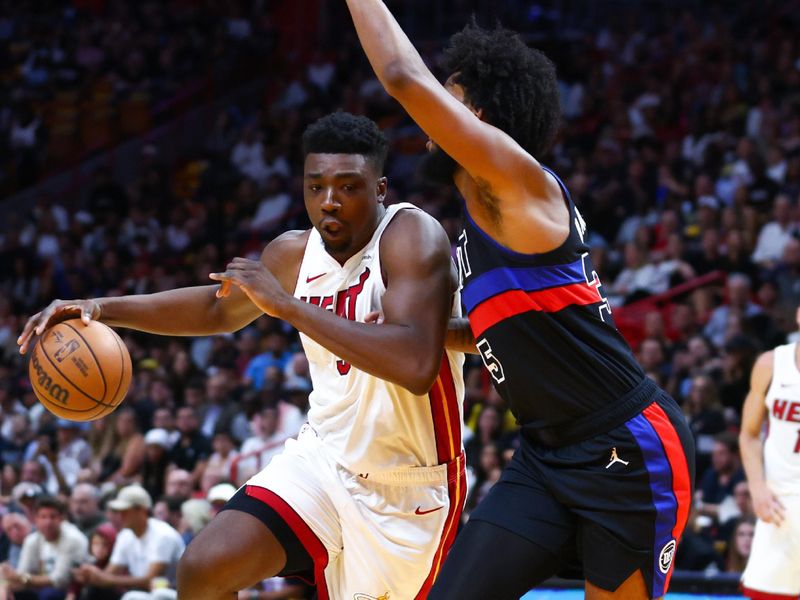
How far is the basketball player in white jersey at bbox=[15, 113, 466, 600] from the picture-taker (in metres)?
4.01

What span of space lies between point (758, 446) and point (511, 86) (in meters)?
3.49

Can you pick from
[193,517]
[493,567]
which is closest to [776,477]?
[493,567]

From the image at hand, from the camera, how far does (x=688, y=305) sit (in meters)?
10.6

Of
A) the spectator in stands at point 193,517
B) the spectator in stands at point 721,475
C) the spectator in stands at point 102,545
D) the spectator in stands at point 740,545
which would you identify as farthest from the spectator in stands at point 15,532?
the spectator in stands at point 740,545

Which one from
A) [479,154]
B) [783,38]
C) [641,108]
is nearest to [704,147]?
[641,108]

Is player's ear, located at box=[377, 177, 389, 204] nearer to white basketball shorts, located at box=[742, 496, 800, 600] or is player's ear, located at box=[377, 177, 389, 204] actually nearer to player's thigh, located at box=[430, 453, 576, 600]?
player's thigh, located at box=[430, 453, 576, 600]

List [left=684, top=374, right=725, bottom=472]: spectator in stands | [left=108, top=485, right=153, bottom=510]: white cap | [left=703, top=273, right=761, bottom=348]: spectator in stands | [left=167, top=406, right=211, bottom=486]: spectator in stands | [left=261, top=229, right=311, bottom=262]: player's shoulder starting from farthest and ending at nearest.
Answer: [left=167, top=406, right=211, bottom=486]: spectator in stands
[left=703, top=273, right=761, bottom=348]: spectator in stands
[left=684, top=374, right=725, bottom=472]: spectator in stands
[left=108, top=485, right=153, bottom=510]: white cap
[left=261, top=229, right=311, bottom=262]: player's shoulder

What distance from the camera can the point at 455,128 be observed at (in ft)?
10.5

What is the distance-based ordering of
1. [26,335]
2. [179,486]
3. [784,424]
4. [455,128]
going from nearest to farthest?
1. [455,128]
2. [26,335]
3. [784,424]
4. [179,486]

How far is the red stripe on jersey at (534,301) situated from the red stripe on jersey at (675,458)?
379 millimetres

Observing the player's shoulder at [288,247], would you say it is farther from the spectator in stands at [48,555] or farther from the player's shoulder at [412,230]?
the spectator in stands at [48,555]

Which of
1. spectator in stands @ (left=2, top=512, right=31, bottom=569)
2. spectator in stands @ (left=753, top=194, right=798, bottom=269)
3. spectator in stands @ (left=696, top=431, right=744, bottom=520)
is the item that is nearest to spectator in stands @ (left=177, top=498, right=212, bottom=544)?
spectator in stands @ (left=2, top=512, right=31, bottom=569)

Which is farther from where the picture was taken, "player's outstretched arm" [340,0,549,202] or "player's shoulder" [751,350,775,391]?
"player's shoulder" [751,350,775,391]

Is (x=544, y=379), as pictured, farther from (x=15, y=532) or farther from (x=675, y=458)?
(x=15, y=532)
